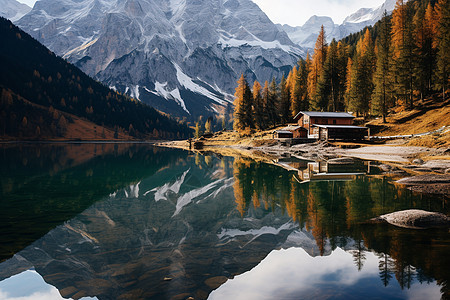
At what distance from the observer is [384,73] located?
196ft

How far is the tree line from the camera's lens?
5769 cm

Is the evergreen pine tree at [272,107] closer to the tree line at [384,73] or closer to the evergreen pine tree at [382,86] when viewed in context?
the tree line at [384,73]

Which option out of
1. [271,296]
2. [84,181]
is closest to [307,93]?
[84,181]

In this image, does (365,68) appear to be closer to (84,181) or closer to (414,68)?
(414,68)

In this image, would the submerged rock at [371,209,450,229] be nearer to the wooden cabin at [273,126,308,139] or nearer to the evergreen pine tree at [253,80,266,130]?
the wooden cabin at [273,126,308,139]

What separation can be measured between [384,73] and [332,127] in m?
16.6

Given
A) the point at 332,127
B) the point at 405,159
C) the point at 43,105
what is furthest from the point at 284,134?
the point at 43,105

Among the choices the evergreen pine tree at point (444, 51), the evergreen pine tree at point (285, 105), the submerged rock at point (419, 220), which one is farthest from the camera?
the evergreen pine tree at point (285, 105)

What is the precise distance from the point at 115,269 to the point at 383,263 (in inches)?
342

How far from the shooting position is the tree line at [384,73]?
2271 inches

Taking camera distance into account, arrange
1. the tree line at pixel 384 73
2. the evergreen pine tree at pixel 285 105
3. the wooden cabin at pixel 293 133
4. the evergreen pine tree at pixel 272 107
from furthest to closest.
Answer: the evergreen pine tree at pixel 272 107 → the evergreen pine tree at pixel 285 105 → the wooden cabin at pixel 293 133 → the tree line at pixel 384 73

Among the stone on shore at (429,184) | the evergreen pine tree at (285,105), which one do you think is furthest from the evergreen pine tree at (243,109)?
the stone on shore at (429,184)

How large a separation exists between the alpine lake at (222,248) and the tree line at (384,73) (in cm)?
5044

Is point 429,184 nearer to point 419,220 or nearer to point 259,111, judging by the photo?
point 419,220
